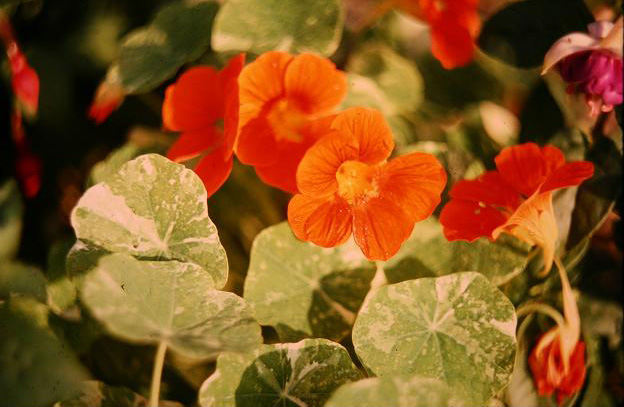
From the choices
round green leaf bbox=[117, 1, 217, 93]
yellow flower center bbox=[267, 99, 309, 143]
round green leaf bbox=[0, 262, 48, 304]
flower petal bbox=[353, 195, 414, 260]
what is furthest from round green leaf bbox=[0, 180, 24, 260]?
flower petal bbox=[353, 195, 414, 260]

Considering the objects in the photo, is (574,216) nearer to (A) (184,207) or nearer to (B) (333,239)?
(B) (333,239)

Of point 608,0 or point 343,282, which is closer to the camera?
point 343,282

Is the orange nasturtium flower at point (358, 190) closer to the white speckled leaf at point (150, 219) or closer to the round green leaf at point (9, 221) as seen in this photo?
the white speckled leaf at point (150, 219)

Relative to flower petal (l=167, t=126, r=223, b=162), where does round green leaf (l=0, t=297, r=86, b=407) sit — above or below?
below

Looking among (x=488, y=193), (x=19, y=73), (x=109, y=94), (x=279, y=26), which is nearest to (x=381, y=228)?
(x=488, y=193)

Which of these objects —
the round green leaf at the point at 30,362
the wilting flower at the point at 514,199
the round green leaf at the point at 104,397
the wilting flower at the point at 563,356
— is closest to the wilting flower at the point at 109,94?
the round green leaf at the point at 30,362

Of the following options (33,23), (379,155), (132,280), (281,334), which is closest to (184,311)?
(132,280)

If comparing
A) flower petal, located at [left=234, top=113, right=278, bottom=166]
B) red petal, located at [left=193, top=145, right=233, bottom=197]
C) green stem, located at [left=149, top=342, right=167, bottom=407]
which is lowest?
green stem, located at [left=149, top=342, right=167, bottom=407]

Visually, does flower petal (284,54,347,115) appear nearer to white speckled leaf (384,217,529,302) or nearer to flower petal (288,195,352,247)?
flower petal (288,195,352,247)
